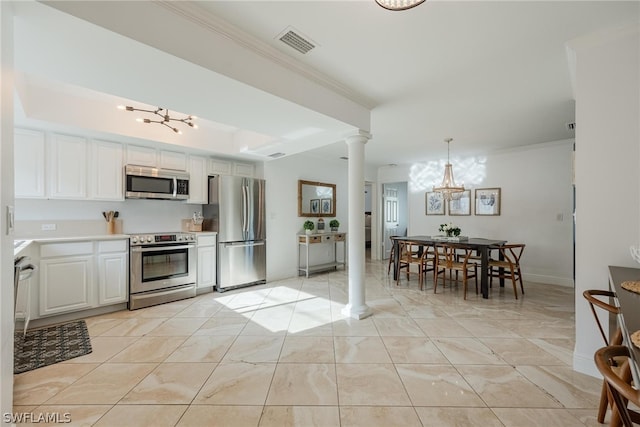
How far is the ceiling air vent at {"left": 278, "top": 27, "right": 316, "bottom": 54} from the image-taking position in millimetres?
1896

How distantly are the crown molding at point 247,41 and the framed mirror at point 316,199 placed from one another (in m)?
3.07

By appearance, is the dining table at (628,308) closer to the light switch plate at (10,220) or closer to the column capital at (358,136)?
the column capital at (358,136)

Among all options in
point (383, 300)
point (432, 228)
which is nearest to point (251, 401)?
point (383, 300)

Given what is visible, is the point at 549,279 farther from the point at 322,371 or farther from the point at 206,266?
the point at 206,266

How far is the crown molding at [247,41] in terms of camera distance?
1.65 meters

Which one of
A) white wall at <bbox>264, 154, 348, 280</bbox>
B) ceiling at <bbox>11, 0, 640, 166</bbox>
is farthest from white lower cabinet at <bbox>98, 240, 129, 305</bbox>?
white wall at <bbox>264, 154, 348, 280</bbox>

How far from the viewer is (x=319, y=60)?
222cm

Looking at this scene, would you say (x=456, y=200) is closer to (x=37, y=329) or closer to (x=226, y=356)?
(x=226, y=356)

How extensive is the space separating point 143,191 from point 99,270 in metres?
1.15

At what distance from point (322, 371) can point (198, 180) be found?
3.51 m

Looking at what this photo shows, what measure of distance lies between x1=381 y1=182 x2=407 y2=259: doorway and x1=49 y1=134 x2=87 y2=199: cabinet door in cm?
614

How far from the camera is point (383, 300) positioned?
12.6 ft

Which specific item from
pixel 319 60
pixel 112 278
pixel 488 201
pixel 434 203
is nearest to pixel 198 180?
pixel 112 278

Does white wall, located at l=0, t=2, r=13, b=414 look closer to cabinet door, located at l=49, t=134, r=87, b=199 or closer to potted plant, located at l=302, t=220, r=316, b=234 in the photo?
cabinet door, located at l=49, t=134, r=87, b=199
